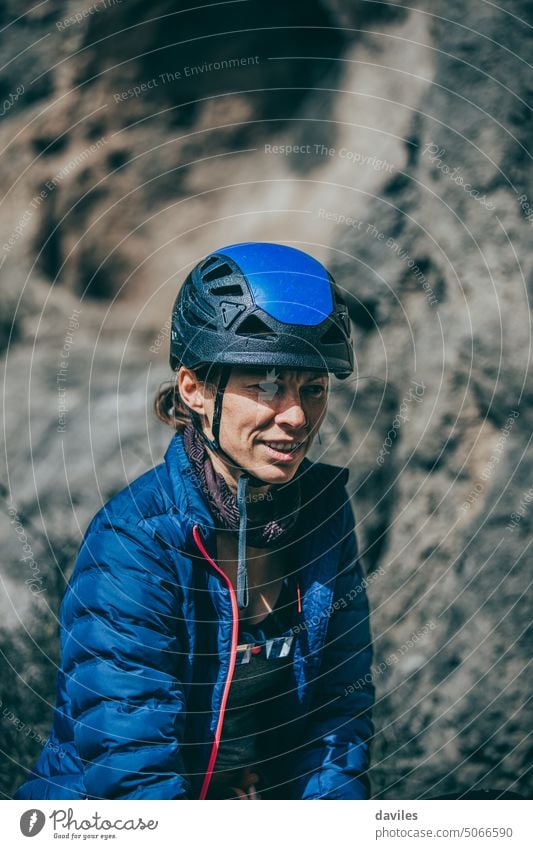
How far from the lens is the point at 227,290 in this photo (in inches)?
120

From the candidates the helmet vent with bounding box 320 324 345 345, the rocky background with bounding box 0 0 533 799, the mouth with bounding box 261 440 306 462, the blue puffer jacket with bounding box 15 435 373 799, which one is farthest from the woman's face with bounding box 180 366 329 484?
the rocky background with bounding box 0 0 533 799

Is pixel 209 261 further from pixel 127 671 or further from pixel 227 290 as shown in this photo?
pixel 127 671

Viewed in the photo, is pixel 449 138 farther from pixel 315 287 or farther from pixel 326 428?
pixel 315 287

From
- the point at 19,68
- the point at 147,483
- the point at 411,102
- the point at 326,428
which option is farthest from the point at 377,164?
the point at 147,483

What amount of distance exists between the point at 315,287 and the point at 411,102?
2108mm

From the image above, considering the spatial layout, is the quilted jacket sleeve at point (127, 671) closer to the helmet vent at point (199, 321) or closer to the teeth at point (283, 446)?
the teeth at point (283, 446)

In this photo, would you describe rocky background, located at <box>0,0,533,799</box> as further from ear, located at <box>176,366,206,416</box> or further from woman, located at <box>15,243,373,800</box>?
ear, located at <box>176,366,206,416</box>

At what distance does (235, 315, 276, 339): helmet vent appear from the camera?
296cm

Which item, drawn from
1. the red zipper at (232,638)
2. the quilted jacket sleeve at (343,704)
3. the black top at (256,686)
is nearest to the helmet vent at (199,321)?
the red zipper at (232,638)

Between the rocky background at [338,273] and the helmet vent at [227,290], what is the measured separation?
1743 mm

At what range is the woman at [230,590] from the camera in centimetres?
288

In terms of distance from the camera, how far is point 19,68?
14.6 feet

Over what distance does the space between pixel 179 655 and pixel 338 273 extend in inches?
94.8

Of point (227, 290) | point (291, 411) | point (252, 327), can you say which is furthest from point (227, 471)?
point (227, 290)
